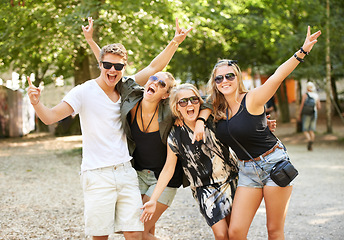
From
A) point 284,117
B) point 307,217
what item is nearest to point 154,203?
point 307,217

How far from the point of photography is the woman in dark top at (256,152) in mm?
3479

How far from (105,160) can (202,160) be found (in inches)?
32.3

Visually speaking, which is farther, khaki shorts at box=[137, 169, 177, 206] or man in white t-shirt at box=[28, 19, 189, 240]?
khaki shorts at box=[137, 169, 177, 206]

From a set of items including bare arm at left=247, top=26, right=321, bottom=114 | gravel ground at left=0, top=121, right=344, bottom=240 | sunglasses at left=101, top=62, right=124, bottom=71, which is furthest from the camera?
gravel ground at left=0, top=121, right=344, bottom=240

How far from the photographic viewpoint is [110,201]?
11.5 ft

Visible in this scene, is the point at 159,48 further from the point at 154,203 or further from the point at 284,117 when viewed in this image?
the point at 284,117

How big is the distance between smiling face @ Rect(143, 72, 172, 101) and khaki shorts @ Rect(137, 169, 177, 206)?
0.69m

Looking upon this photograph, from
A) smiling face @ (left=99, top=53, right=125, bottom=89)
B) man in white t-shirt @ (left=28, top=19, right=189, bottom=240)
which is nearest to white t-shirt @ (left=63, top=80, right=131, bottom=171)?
man in white t-shirt @ (left=28, top=19, right=189, bottom=240)

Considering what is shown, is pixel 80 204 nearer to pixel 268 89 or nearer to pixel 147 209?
pixel 147 209

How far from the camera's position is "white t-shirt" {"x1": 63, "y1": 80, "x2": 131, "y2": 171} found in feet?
11.6

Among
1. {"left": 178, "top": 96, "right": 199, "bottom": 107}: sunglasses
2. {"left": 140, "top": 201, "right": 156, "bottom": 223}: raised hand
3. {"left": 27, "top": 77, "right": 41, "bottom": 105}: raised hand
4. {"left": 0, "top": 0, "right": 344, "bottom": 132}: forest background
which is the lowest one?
{"left": 140, "top": 201, "right": 156, "bottom": 223}: raised hand

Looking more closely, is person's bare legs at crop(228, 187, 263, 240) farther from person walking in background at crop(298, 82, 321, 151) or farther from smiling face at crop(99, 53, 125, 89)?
person walking in background at crop(298, 82, 321, 151)

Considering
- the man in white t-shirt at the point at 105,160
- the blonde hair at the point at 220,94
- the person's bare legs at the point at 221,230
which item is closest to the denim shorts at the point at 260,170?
the person's bare legs at the point at 221,230

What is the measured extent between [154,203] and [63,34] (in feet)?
33.7
